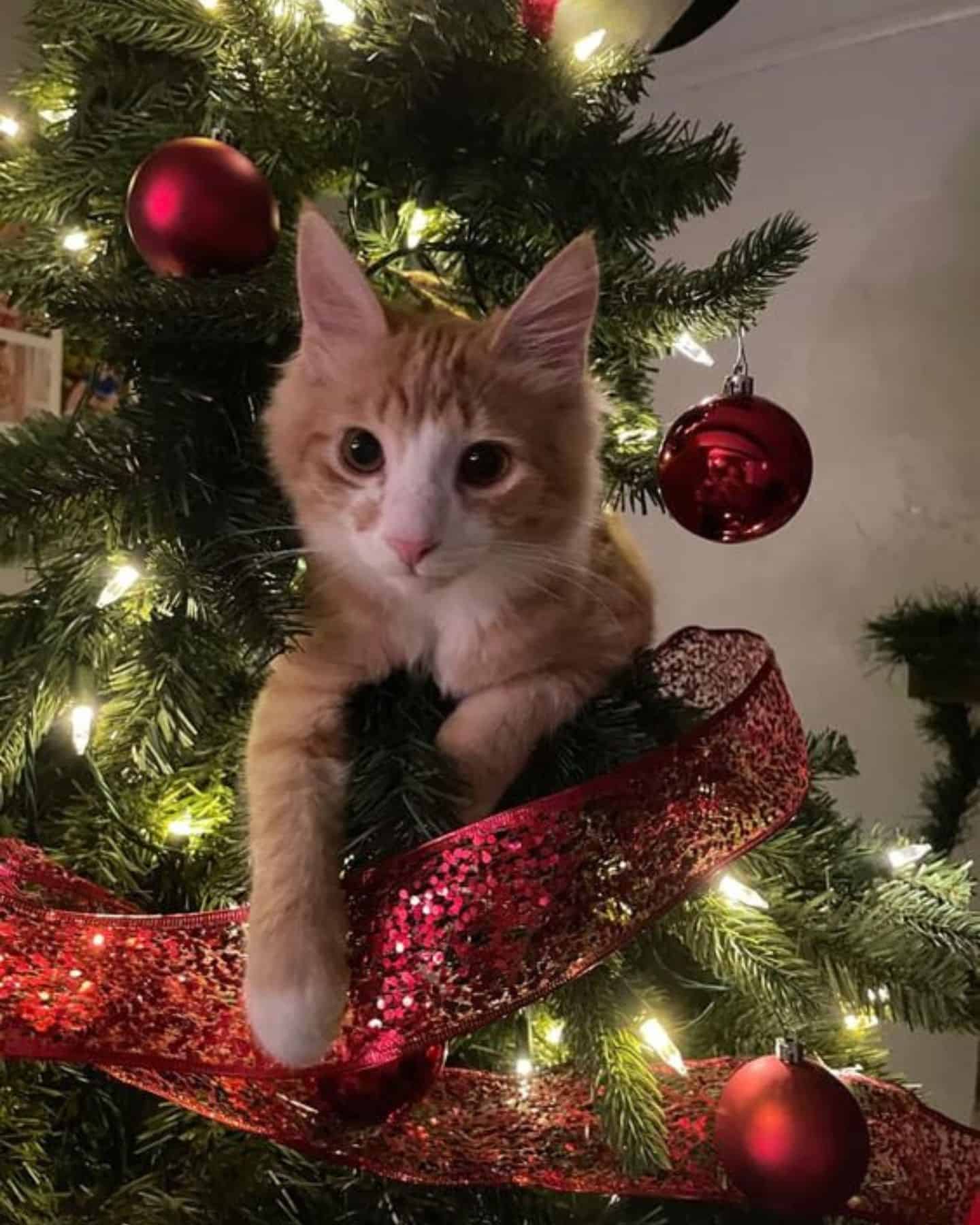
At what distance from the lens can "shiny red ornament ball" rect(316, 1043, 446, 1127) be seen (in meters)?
0.56

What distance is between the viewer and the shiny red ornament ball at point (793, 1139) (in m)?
0.59

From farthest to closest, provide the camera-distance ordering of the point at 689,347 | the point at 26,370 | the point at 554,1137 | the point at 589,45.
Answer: the point at 26,370 < the point at 689,347 < the point at 589,45 < the point at 554,1137

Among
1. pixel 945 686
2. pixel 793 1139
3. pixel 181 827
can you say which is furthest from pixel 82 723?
pixel 945 686

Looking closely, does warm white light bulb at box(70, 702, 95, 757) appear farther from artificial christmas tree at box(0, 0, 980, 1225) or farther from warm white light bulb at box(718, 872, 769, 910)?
warm white light bulb at box(718, 872, 769, 910)

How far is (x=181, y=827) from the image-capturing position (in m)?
0.72

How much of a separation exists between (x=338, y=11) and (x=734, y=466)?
0.38 meters

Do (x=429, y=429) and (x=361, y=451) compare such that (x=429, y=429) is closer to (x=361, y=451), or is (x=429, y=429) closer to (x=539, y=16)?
(x=361, y=451)

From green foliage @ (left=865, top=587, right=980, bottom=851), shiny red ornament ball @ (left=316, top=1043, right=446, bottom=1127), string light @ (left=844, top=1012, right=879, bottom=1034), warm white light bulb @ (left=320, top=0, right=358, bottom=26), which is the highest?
warm white light bulb @ (left=320, top=0, right=358, bottom=26)

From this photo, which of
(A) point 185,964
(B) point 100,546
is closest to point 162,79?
(B) point 100,546

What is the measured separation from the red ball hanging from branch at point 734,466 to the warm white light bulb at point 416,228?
232 millimetres

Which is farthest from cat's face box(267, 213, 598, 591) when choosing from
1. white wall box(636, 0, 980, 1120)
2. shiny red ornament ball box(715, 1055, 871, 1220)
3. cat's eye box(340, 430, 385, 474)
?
white wall box(636, 0, 980, 1120)

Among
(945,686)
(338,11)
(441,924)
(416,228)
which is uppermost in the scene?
(338,11)

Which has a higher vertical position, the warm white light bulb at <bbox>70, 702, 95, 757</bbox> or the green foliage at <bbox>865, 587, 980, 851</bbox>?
the warm white light bulb at <bbox>70, 702, 95, 757</bbox>

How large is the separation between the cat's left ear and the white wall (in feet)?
3.48
